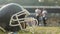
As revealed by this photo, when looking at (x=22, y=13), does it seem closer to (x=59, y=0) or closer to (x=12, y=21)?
(x=12, y=21)

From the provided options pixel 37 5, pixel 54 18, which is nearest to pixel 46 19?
pixel 54 18

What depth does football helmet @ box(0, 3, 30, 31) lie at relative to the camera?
365mm

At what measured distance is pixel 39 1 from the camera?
0.96 meters

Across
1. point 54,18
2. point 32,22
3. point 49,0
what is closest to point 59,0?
point 49,0

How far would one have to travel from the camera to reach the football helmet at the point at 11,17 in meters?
0.37

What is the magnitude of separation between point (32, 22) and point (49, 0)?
572mm

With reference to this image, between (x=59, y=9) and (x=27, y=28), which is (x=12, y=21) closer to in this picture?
(x=27, y=28)

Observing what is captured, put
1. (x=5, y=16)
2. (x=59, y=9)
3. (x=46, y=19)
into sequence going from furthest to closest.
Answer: (x=59, y=9) → (x=46, y=19) → (x=5, y=16)

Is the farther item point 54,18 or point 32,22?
point 54,18

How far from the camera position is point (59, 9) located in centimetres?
94

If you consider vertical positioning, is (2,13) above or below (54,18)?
above

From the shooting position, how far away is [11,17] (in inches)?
14.4

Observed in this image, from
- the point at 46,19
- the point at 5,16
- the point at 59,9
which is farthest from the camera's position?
the point at 59,9

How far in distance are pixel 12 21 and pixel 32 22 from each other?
0.22 feet
